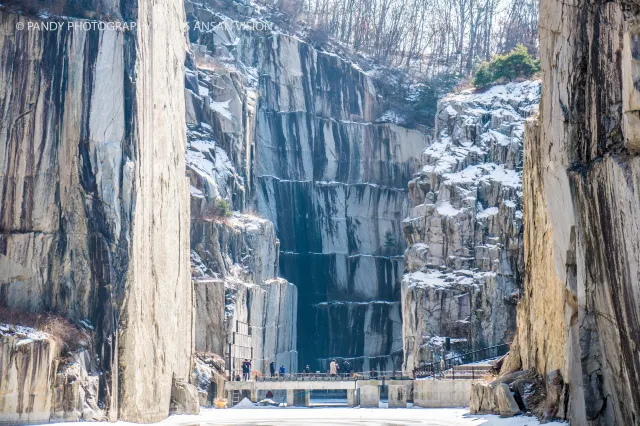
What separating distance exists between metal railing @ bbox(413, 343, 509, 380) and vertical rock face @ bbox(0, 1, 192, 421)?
1874cm

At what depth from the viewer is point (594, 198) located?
76.5 ft

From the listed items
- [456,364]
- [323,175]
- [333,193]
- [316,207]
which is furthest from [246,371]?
[323,175]

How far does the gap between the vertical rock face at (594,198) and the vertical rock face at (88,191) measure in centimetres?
1938

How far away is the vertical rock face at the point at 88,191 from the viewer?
4297 cm

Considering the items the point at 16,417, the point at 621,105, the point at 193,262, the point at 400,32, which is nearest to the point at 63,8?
the point at 16,417

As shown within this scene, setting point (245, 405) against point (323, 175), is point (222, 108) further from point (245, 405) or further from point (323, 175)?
point (245, 405)

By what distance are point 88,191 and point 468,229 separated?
34.7 meters

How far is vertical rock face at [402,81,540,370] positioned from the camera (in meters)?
68.5

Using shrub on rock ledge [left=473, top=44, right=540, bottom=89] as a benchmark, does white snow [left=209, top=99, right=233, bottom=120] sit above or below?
below

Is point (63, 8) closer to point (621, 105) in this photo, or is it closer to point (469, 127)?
point (621, 105)

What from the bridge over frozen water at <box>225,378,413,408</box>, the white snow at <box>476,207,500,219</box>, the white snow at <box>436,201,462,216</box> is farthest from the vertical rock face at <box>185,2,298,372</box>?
the white snow at <box>476,207,500,219</box>

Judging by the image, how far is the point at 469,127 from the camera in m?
77.4

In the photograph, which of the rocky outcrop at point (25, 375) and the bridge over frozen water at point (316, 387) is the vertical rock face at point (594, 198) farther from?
the bridge over frozen water at point (316, 387)

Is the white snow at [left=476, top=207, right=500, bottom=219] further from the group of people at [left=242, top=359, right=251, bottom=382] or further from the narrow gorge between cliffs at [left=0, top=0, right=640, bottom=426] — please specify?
the group of people at [left=242, top=359, right=251, bottom=382]
